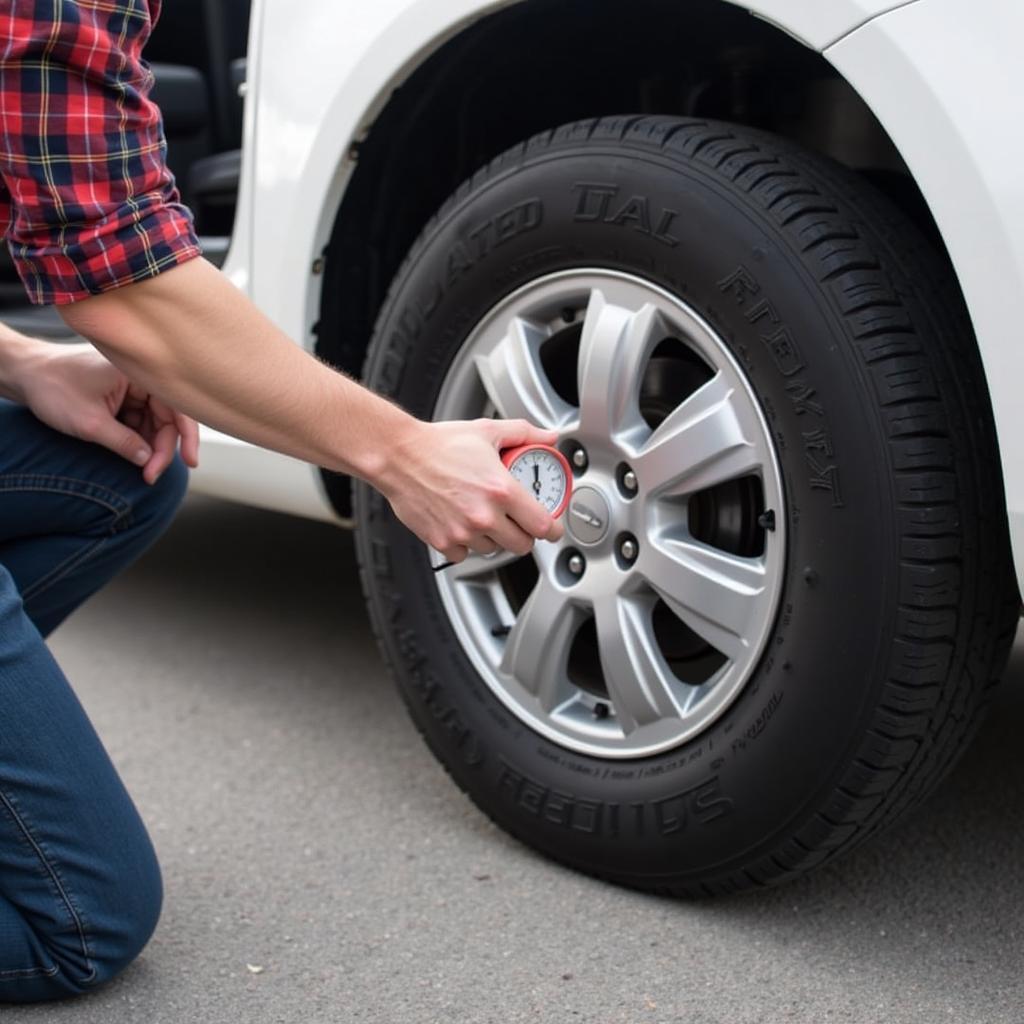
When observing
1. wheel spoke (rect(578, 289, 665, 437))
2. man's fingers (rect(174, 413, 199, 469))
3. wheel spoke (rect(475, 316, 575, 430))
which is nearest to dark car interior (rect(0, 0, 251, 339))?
man's fingers (rect(174, 413, 199, 469))

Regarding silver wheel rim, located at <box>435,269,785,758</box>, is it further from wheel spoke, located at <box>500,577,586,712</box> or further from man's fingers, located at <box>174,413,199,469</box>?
man's fingers, located at <box>174,413,199,469</box>

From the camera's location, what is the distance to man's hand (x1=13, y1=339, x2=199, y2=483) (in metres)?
1.63

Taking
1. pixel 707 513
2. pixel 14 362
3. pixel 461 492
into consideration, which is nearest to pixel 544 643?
pixel 707 513

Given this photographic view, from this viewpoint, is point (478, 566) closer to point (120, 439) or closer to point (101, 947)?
point (120, 439)

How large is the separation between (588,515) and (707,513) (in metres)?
0.13

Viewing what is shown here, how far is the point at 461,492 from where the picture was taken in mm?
1240

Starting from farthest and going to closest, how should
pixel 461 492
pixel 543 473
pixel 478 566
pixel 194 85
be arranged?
pixel 194 85, pixel 478 566, pixel 543 473, pixel 461 492

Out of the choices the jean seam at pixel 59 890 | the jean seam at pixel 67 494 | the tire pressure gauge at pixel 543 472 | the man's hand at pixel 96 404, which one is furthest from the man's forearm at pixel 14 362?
the tire pressure gauge at pixel 543 472

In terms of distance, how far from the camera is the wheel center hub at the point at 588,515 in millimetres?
1572

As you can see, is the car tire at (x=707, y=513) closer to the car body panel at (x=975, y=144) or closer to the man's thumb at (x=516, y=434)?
the car body panel at (x=975, y=144)

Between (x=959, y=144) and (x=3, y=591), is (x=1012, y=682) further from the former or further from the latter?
(x=3, y=591)

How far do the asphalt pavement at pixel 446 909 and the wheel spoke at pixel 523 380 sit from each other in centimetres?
54

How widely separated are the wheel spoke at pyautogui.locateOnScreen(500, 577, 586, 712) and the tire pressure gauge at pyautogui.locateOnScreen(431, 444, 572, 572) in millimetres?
285

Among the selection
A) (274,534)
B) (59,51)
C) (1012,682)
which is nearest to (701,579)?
(59,51)
